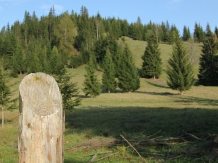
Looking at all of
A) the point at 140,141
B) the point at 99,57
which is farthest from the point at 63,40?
the point at 140,141

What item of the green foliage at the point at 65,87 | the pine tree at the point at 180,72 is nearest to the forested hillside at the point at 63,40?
the pine tree at the point at 180,72

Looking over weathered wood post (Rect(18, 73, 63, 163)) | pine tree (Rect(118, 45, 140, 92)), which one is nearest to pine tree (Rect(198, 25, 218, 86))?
pine tree (Rect(118, 45, 140, 92))

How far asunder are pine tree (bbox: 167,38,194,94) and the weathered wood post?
40.8 m

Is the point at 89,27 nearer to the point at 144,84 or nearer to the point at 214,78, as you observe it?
the point at 144,84

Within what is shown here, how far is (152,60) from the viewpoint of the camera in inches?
2442

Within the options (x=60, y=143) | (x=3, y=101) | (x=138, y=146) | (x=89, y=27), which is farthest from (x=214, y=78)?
(x=89, y=27)

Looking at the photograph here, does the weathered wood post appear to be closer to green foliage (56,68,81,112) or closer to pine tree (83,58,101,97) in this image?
green foliage (56,68,81,112)

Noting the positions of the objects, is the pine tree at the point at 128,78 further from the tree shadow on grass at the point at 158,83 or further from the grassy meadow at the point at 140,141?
the grassy meadow at the point at 140,141

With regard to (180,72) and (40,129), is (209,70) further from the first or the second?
(40,129)

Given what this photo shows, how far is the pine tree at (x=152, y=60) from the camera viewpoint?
62.2m

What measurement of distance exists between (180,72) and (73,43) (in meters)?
63.4

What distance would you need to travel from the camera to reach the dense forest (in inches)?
2474

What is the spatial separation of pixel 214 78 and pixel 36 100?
55.4 metres

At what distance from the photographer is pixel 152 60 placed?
6203 cm
